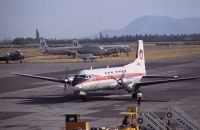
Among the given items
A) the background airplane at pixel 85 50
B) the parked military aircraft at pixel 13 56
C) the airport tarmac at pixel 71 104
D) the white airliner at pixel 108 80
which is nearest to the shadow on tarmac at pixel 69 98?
the airport tarmac at pixel 71 104

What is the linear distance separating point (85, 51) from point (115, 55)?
16.0m

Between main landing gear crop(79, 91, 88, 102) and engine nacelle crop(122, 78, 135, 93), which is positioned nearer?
main landing gear crop(79, 91, 88, 102)

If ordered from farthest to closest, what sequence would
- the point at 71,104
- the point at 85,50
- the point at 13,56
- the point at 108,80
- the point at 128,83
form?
the point at 85,50 < the point at 13,56 < the point at 128,83 < the point at 108,80 < the point at 71,104

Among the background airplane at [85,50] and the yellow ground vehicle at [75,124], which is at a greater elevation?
the yellow ground vehicle at [75,124]

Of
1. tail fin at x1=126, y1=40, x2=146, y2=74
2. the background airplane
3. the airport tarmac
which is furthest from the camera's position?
the background airplane

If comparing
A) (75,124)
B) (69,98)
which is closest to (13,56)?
(69,98)

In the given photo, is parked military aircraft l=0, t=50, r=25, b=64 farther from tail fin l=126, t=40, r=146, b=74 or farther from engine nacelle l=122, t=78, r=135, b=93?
engine nacelle l=122, t=78, r=135, b=93

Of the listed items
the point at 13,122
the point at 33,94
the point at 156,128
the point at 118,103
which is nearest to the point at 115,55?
the point at 33,94

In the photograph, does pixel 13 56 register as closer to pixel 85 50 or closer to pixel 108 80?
pixel 85 50

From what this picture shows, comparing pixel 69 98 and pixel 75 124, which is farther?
pixel 69 98

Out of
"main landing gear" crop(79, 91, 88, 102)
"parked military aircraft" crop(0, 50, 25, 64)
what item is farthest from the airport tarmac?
"parked military aircraft" crop(0, 50, 25, 64)

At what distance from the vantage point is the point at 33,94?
186 feet

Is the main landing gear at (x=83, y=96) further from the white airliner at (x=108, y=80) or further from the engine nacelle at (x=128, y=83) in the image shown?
the engine nacelle at (x=128, y=83)

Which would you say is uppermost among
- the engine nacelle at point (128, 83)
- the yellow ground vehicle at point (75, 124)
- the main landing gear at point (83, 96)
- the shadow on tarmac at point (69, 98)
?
the yellow ground vehicle at point (75, 124)
